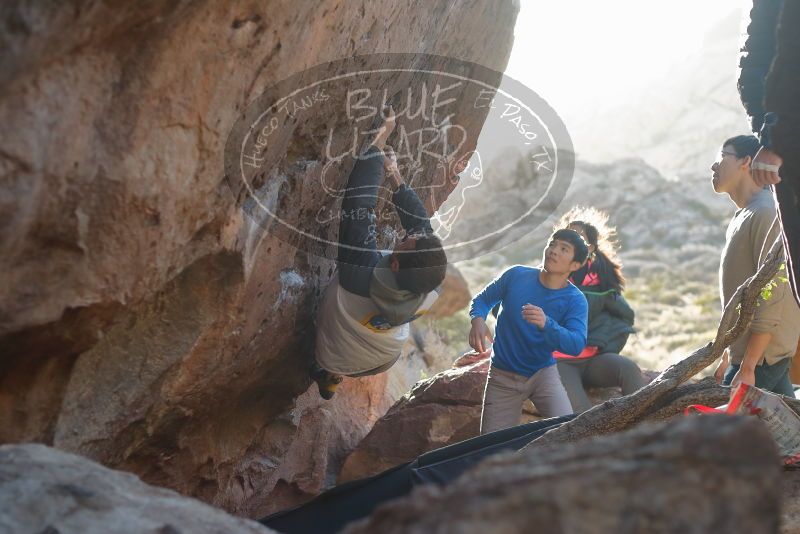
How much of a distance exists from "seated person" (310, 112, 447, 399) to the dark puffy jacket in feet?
5.49

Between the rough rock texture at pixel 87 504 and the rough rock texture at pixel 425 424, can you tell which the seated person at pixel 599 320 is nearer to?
the rough rock texture at pixel 425 424

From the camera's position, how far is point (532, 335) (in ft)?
17.3

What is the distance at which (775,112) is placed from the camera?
347 centimetres

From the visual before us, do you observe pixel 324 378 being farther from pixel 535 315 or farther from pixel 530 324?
pixel 535 315

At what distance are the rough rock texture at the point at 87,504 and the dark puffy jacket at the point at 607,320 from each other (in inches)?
165

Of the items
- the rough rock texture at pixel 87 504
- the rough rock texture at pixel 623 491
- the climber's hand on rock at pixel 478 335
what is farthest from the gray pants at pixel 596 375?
the rough rock texture at pixel 623 491

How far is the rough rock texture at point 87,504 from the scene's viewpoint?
2369mm

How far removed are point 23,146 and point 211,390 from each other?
2440 mm

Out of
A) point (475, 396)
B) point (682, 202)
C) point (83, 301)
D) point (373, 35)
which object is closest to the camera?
point (83, 301)

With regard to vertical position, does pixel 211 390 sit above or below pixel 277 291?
below

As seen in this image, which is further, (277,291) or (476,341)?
(476,341)

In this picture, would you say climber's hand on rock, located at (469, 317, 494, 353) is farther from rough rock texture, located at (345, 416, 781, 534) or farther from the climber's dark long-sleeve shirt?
rough rock texture, located at (345, 416, 781, 534)

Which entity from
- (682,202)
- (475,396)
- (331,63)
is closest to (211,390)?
(331,63)

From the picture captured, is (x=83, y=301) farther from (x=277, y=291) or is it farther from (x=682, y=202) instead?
(x=682, y=202)
